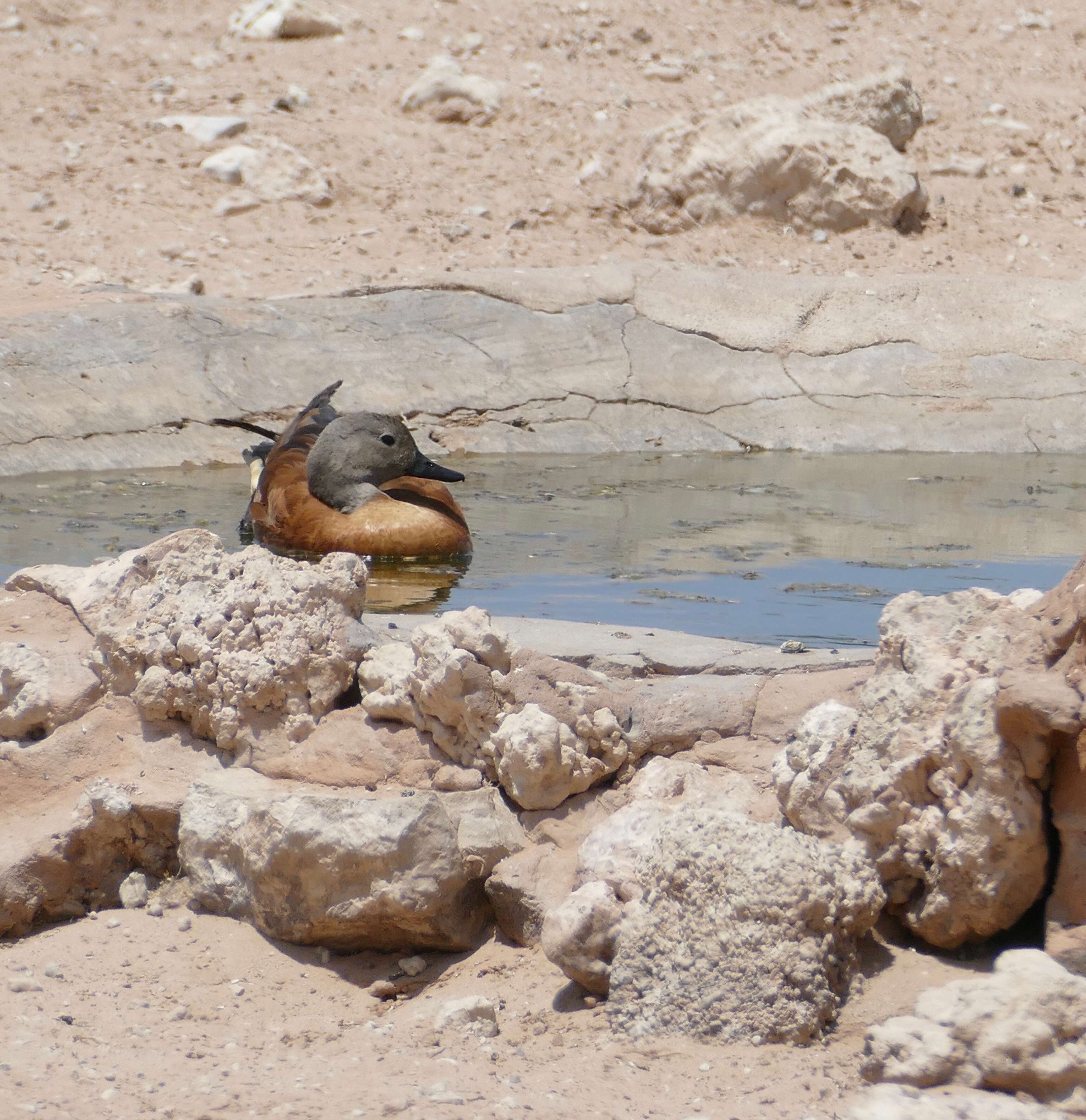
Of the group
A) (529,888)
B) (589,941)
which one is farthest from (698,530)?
(589,941)

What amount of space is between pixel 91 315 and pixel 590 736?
7307mm

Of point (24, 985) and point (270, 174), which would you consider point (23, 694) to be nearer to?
point (24, 985)

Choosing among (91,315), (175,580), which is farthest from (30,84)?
(175,580)

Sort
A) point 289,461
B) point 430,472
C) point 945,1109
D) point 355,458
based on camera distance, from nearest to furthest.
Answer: point 945,1109
point 355,458
point 289,461
point 430,472

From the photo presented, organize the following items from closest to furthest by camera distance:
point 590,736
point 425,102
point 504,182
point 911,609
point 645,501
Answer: point 911,609 → point 590,736 → point 645,501 → point 504,182 → point 425,102

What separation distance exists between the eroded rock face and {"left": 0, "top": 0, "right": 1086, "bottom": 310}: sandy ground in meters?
0.21

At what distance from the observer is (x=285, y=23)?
15.2m

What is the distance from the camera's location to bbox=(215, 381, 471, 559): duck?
6.75 metres

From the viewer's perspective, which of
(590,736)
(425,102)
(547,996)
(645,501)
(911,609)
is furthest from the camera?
(425,102)

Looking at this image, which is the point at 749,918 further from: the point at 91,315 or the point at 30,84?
the point at 30,84

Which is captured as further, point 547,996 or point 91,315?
point 91,315

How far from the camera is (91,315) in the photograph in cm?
959

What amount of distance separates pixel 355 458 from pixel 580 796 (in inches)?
168

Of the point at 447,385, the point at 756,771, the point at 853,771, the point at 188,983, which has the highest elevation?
the point at 853,771
